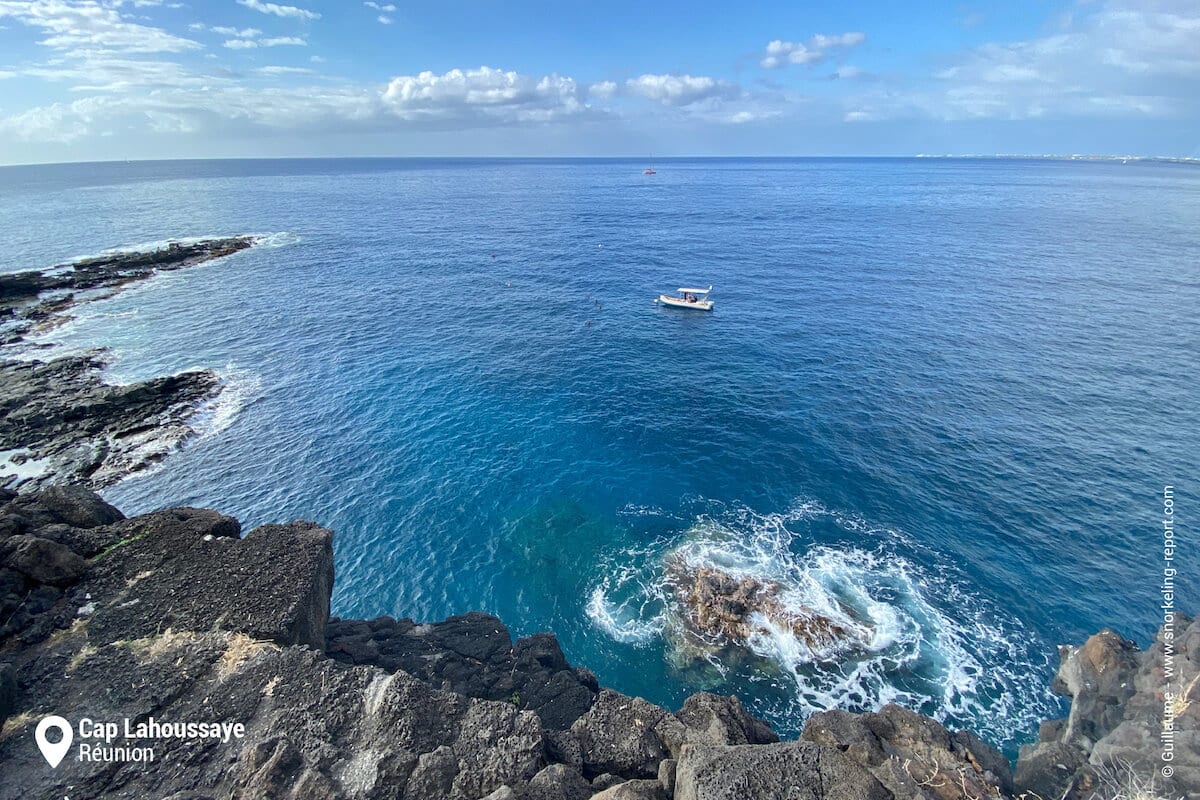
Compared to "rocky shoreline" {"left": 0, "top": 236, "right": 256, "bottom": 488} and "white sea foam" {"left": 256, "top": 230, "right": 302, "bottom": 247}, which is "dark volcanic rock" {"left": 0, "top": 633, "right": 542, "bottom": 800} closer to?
"rocky shoreline" {"left": 0, "top": 236, "right": 256, "bottom": 488}

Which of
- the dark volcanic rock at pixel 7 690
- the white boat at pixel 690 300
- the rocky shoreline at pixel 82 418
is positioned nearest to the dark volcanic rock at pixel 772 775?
the dark volcanic rock at pixel 7 690

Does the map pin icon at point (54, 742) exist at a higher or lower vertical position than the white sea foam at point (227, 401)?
higher

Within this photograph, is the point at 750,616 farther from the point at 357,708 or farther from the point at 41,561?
the point at 41,561

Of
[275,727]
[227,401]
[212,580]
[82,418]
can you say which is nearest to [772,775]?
[275,727]

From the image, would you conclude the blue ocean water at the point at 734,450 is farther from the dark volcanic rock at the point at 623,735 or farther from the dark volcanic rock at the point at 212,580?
the dark volcanic rock at the point at 212,580

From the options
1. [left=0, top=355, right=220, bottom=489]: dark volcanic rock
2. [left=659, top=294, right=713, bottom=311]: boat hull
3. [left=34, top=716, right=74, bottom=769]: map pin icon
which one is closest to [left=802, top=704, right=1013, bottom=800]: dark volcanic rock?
[left=34, top=716, right=74, bottom=769]: map pin icon

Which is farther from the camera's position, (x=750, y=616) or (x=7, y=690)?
(x=750, y=616)

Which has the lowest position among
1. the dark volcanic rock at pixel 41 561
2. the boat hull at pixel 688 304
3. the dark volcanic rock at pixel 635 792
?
the dark volcanic rock at pixel 635 792
